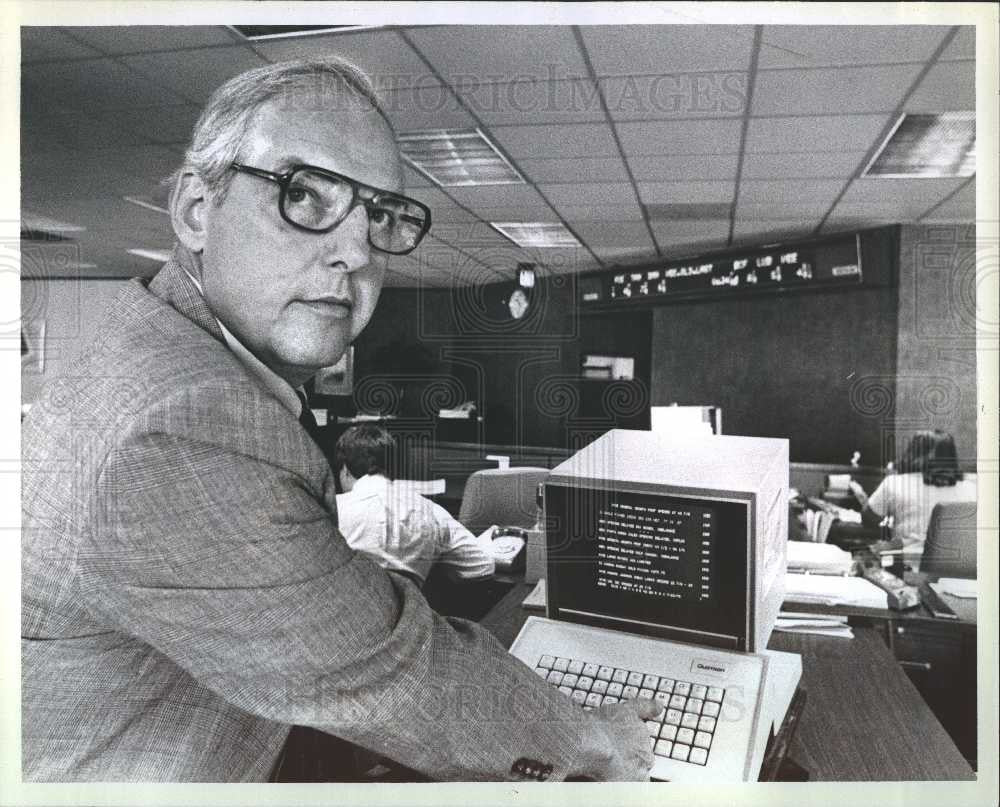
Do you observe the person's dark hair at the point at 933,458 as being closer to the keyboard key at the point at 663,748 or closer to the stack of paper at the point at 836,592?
the stack of paper at the point at 836,592

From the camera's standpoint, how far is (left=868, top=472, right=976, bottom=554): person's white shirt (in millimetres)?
1778

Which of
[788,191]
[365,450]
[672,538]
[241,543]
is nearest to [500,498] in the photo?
[365,450]

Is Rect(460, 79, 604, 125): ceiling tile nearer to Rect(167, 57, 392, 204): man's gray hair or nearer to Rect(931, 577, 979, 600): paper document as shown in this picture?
Rect(167, 57, 392, 204): man's gray hair

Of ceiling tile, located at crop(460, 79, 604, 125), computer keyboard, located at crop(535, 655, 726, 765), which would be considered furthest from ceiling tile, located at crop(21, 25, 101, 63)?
computer keyboard, located at crop(535, 655, 726, 765)

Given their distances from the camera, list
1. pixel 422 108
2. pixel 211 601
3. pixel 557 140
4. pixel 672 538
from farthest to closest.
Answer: pixel 557 140 → pixel 422 108 → pixel 672 538 → pixel 211 601

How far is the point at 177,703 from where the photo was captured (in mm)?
1238

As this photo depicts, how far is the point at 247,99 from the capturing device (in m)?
1.48

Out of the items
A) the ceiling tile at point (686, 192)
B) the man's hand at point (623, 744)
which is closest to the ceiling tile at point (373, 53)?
the ceiling tile at point (686, 192)

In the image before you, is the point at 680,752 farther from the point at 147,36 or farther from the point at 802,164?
the point at 147,36

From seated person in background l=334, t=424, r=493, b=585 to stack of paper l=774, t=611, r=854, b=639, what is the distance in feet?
2.21

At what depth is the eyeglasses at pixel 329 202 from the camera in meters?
1.39

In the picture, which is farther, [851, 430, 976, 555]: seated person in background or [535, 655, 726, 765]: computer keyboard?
[851, 430, 976, 555]: seated person in background

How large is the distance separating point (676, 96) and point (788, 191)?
332 mm

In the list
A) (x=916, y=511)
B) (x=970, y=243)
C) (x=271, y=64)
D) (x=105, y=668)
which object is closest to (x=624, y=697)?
(x=105, y=668)
